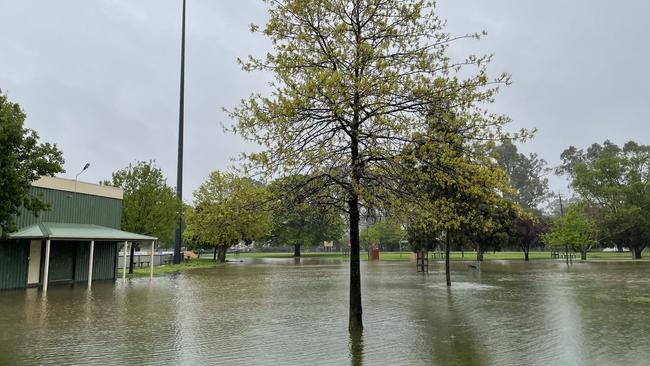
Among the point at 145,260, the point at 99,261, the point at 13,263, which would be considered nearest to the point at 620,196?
the point at 145,260

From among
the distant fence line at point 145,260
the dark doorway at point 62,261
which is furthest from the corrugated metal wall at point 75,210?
the distant fence line at point 145,260

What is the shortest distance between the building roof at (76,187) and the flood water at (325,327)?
5438 millimetres

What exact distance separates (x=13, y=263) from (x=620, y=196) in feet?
172

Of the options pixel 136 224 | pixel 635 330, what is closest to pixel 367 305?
pixel 635 330

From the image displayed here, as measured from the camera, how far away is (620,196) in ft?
160

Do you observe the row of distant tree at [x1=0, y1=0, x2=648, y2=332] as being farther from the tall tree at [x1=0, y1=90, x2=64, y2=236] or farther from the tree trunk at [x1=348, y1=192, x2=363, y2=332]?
the tall tree at [x1=0, y1=90, x2=64, y2=236]

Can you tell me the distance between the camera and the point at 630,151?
68125mm

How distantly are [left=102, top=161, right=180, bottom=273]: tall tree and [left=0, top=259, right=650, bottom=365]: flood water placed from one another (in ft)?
40.6

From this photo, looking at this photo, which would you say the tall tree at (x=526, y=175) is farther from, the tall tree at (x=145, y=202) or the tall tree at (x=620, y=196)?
Answer: the tall tree at (x=145, y=202)

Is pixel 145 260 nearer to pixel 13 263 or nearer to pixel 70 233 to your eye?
pixel 13 263

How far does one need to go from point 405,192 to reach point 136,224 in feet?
81.6

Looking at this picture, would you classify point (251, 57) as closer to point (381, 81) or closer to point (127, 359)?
point (381, 81)

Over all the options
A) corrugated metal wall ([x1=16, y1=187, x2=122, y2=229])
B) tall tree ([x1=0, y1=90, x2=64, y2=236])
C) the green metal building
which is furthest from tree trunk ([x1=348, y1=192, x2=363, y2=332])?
corrugated metal wall ([x1=16, y1=187, x2=122, y2=229])

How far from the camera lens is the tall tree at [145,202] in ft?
98.0
